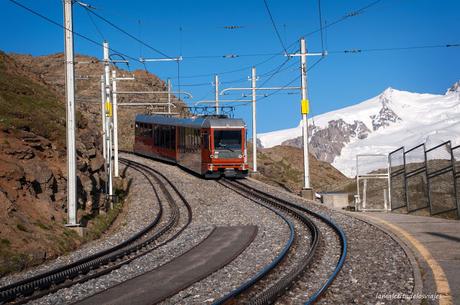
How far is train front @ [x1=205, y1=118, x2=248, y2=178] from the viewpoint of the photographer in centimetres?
3225

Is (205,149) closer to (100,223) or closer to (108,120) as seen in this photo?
(108,120)

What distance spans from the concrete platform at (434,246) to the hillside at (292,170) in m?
26.8

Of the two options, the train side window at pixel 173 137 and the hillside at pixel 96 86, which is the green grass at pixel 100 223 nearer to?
the train side window at pixel 173 137

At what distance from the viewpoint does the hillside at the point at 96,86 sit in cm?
8600

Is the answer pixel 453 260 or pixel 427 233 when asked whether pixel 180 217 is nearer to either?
pixel 427 233

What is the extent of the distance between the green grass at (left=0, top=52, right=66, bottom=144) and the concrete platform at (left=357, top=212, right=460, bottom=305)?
36.7 feet

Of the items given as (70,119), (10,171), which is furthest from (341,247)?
(10,171)

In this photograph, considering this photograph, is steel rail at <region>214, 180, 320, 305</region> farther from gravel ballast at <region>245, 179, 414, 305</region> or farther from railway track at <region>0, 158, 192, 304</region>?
railway track at <region>0, 158, 192, 304</region>

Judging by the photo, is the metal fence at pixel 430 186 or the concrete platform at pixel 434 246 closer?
the concrete platform at pixel 434 246

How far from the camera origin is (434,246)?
13.1 meters

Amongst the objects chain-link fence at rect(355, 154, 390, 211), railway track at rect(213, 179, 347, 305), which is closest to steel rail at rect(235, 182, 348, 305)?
railway track at rect(213, 179, 347, 305)

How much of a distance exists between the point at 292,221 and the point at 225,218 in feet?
8.43

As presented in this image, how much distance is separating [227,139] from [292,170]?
93.4 feet

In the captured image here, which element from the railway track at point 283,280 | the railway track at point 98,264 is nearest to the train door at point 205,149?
the railway track at point 98,264
